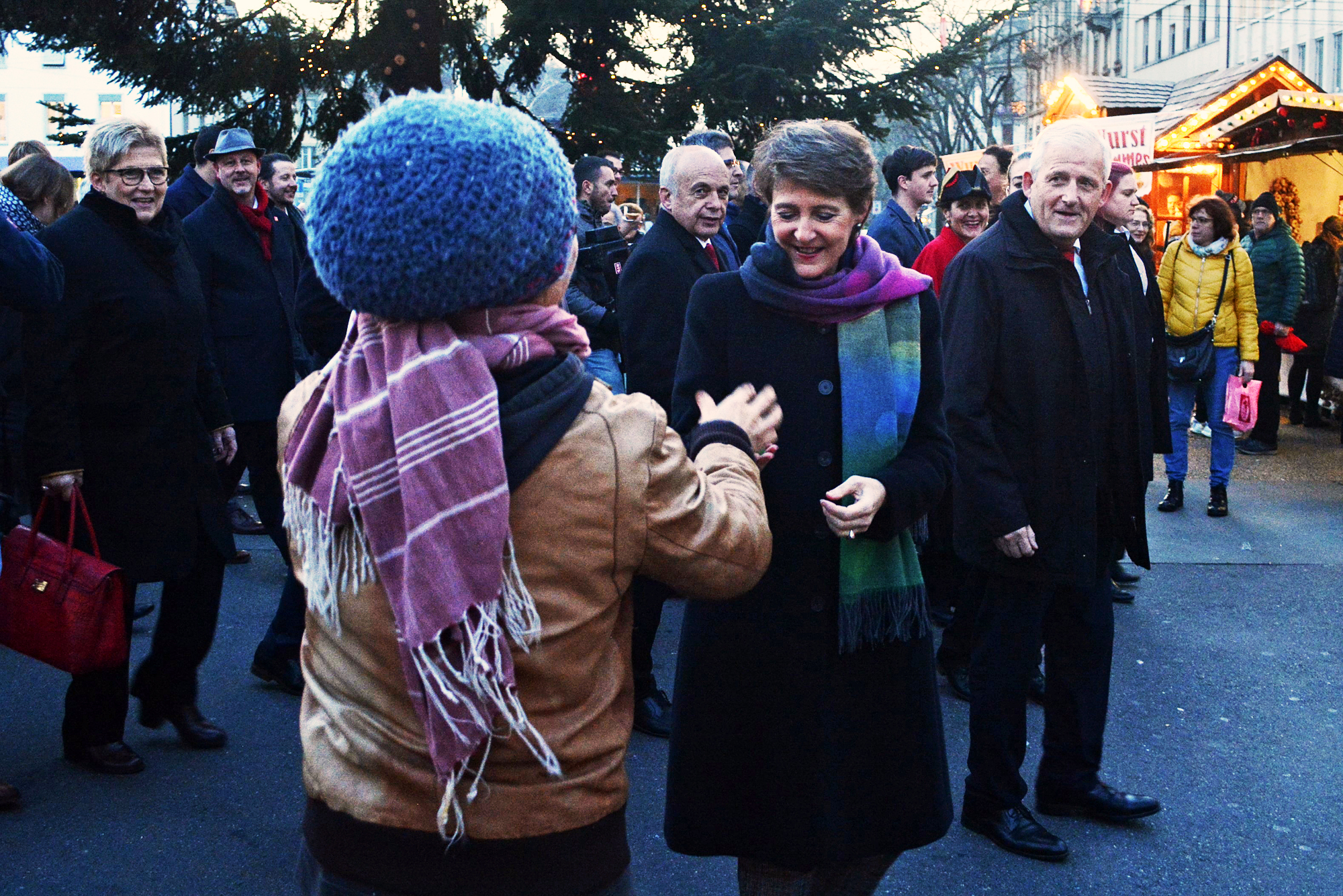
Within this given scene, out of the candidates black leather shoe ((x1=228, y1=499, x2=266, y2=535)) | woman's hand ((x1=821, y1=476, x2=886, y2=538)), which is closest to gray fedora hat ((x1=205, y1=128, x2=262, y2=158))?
black leather shoe ((x1=228, y1=499, x2=266, y2=535))

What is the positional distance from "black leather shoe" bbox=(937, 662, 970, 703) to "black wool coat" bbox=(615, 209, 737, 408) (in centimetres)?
165

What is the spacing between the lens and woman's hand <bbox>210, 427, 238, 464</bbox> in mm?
4980

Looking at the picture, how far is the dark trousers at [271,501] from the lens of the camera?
537 cm

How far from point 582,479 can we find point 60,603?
10.1ft

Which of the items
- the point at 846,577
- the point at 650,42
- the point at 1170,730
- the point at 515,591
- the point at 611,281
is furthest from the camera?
the point at 650,42

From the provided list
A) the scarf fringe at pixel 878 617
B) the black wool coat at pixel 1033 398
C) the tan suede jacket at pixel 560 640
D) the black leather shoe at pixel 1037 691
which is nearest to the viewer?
the tan suede jacket at pixel 560 640

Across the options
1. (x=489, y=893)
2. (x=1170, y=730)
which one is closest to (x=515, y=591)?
(x=489, y=893)

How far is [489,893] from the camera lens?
1.84 m

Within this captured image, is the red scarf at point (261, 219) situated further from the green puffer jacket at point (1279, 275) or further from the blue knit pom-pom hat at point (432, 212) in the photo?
the green puffer jacket at point (1279, 275)

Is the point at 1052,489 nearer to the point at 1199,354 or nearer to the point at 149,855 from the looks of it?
the point at 149,855

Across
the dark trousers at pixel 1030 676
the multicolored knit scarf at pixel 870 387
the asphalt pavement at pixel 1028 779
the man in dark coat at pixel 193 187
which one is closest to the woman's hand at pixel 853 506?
the multicolored knit scarf at pixel 870 387

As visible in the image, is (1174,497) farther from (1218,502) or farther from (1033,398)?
(1033,398)

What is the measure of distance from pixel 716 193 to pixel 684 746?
115 inches

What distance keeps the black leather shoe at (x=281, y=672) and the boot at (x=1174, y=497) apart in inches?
239
